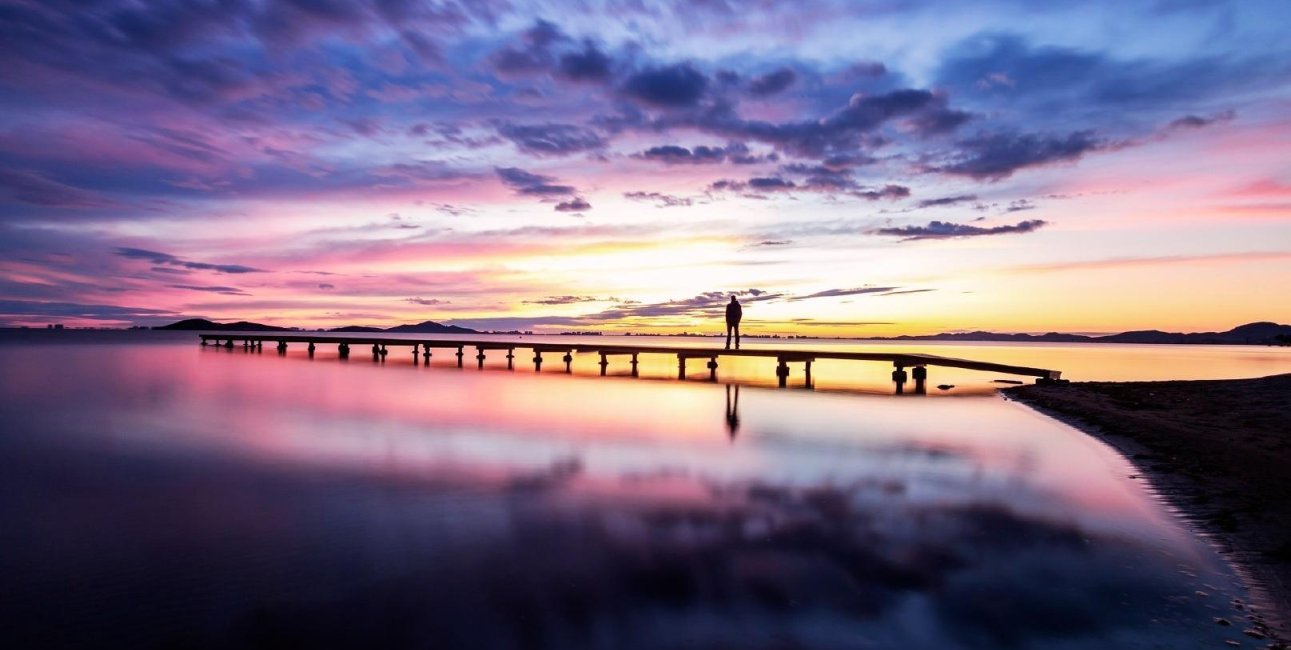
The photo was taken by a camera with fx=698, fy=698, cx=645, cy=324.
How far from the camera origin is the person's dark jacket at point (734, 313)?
31.0 metres

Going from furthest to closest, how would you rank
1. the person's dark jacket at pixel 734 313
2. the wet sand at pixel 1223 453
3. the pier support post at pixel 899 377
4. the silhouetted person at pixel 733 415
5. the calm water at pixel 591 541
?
1. the pier support post at pixel 899 377
2. the person's dark jacket at pixel 734 313
3. the silhouetted person at pixel 733 415
4. the wet sand at pixel 1223 453
5. the calm water at pixel 591 541

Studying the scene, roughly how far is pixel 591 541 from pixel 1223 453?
12035 millimetres

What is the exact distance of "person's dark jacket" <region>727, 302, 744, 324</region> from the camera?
3100 cm

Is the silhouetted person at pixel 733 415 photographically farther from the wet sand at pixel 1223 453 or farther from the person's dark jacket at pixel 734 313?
the wet sand at pixel 1223 453

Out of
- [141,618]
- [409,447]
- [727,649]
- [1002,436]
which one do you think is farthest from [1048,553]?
[409,447]

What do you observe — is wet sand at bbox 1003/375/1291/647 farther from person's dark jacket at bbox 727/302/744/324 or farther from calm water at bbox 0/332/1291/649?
person's dark jacket at bbox 727/302/744/324

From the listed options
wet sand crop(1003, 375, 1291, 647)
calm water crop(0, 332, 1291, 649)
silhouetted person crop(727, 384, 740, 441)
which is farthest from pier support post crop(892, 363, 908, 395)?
calm water crop(0, 332, 1291, 649)

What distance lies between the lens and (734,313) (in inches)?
1232

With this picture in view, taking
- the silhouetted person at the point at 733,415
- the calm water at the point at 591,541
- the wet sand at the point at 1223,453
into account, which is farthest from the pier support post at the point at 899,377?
the calm water at the point at 591,541

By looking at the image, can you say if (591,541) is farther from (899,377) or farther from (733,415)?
(899,377)

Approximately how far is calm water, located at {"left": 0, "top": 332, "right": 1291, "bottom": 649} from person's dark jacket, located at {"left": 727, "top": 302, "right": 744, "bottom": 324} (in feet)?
42.1

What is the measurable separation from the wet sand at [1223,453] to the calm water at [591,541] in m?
0.38

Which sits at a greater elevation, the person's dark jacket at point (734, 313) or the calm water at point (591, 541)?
the person's dark jacket at point (734, 313)

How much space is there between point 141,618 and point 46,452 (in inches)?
489
